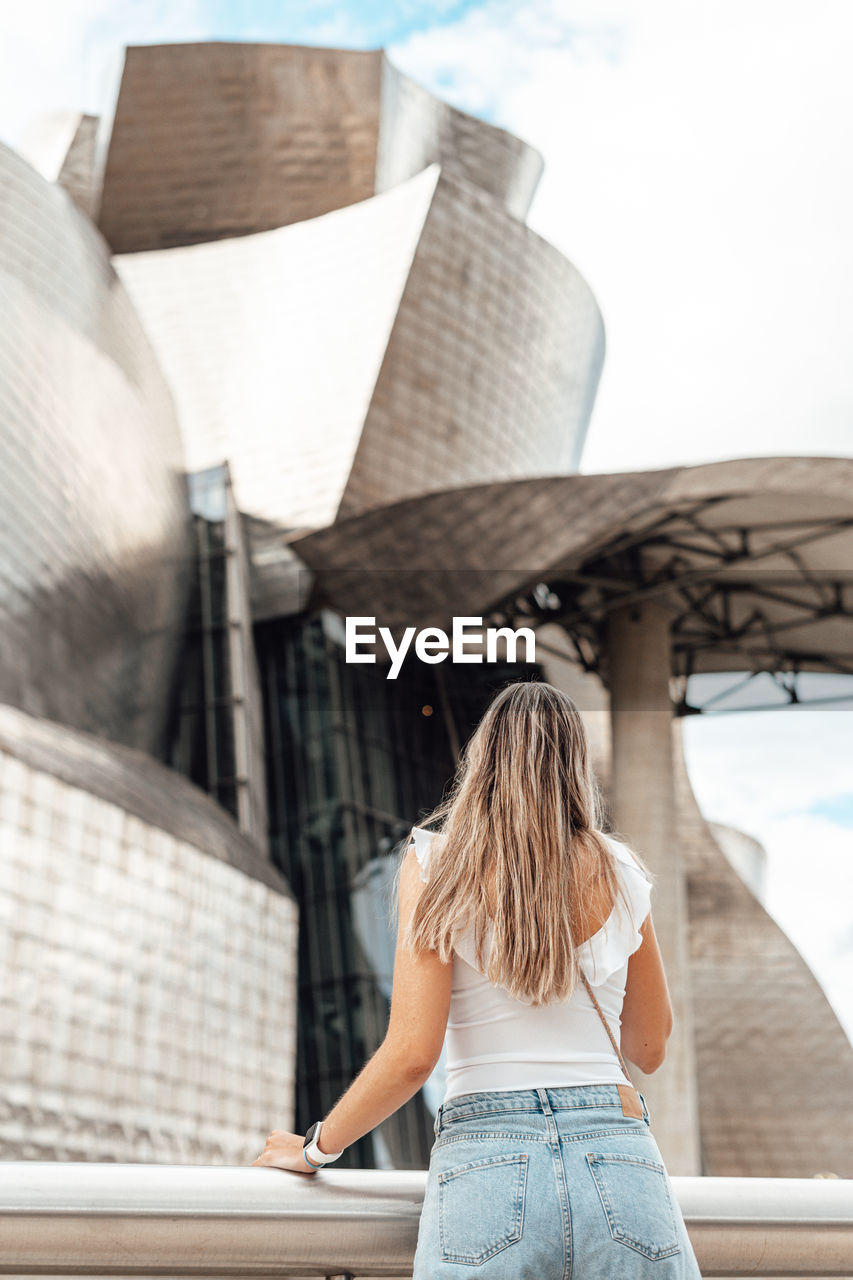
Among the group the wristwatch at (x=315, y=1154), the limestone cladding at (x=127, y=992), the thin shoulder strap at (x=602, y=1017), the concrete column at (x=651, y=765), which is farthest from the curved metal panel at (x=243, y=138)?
the wristwatch at (x=315, y=1154)

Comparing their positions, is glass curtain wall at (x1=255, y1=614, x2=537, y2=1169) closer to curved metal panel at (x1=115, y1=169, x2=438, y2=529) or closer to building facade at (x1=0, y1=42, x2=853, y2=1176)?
building facade at (x1=0, y1=42, x2=853, y2=1176)

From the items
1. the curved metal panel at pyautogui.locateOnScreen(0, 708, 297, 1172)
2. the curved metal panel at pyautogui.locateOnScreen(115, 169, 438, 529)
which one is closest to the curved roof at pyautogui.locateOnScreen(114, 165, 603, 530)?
the curved metal panel at pyautogui.locateOnScreen(115, 169, 438, 529)

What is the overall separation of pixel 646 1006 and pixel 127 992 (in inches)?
368

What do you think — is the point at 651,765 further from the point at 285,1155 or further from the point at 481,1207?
the point at 481,1207

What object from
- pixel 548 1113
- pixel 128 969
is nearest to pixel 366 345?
Answer: pixel 128 969

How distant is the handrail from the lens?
5.01 ft

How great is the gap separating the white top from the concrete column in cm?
1526

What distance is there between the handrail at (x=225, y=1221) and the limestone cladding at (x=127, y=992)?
795cm

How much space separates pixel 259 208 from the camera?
81.7 feet

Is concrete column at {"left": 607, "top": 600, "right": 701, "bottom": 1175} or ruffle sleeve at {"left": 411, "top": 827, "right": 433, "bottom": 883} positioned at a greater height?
concrete column at {"left": 607, "top": 600, "right": 701, "bottom": 1175}

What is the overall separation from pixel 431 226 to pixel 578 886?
20.0 metres

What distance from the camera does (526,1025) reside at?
1673 millimetres

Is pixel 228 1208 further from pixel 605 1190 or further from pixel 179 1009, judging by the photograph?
pixel 179 1009
